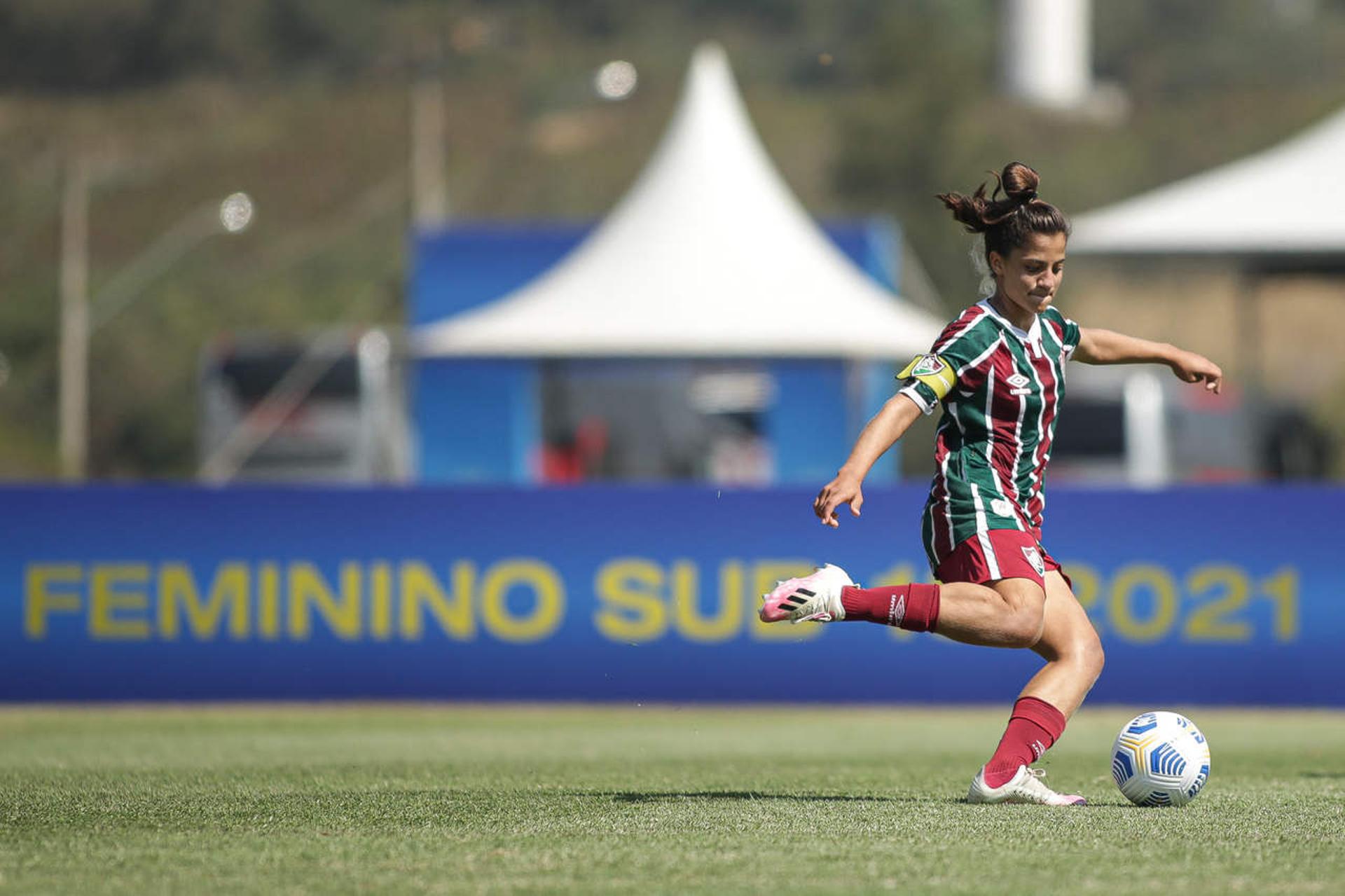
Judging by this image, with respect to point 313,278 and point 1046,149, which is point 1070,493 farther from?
point 1046,149

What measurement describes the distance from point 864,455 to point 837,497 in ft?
0.67

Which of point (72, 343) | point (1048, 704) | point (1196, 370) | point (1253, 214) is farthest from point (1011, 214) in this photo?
point (72, 343)

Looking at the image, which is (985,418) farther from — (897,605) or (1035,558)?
(897,605)

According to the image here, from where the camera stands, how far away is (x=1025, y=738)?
23.3 ft

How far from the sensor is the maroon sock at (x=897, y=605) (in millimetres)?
6812

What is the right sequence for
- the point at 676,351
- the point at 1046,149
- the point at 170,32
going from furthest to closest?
the point at 170,32, the point at 1046,149, the point at 676,351

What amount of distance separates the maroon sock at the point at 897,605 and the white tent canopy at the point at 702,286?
42.9 feet

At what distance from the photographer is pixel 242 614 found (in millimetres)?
14297

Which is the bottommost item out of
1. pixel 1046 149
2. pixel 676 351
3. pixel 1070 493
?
pixel 1070 493

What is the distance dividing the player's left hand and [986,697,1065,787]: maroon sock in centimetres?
124

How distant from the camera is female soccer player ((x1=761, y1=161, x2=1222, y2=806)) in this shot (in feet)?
22.7

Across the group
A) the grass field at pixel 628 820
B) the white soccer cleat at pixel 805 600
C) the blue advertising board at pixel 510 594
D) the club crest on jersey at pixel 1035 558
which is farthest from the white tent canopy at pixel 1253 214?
the white soccer cleat at pixel 805 600

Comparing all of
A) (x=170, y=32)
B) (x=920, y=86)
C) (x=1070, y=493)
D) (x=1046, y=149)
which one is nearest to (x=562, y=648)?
(x=1070, y=493)

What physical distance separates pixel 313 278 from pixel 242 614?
5758cm
